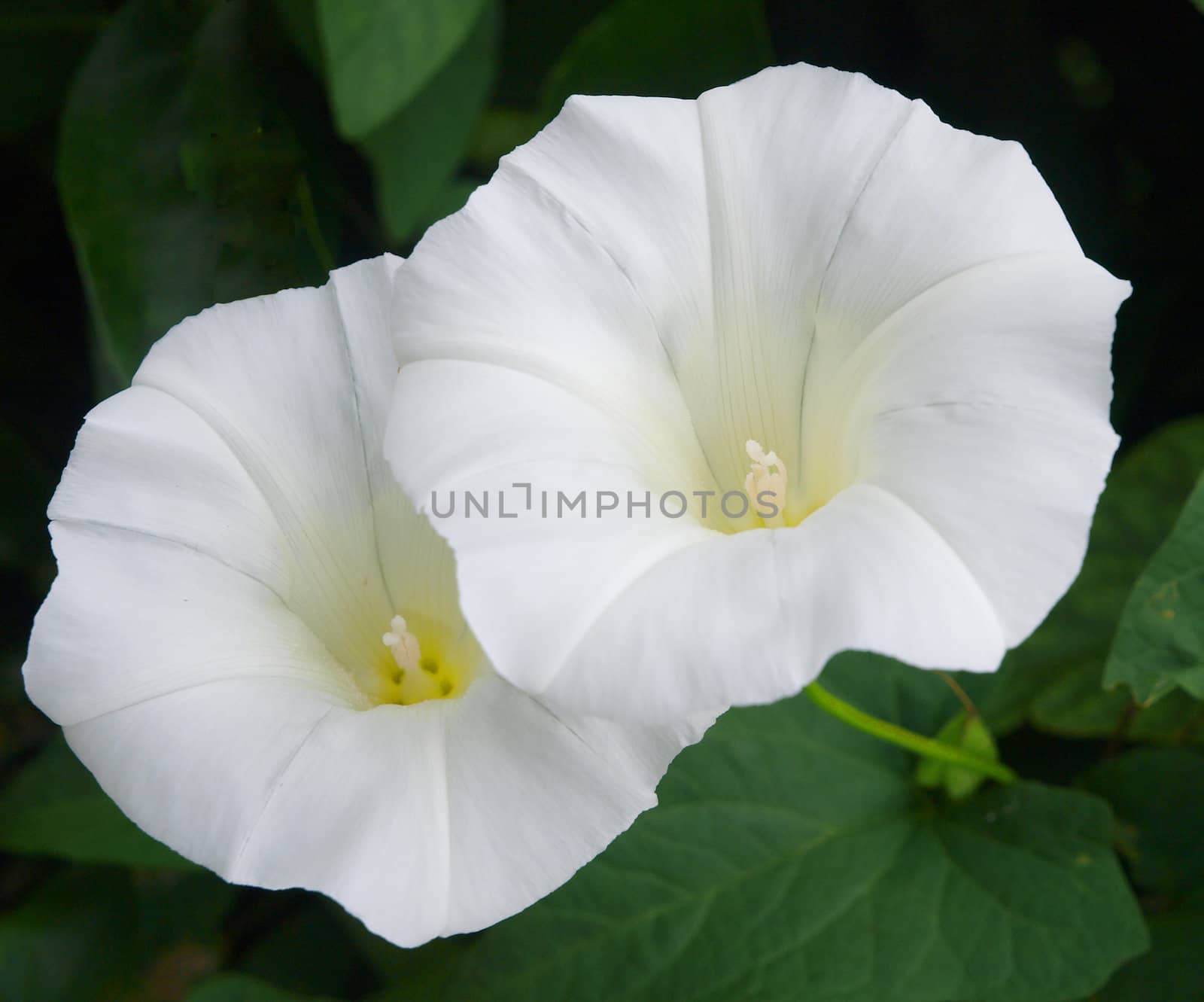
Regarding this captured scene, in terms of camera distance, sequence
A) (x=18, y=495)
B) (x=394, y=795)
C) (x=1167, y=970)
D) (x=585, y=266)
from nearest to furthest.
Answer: (x=394, y=795) < (x=585, y=266) < (x=1167, y=970) < (x=18, y=495)

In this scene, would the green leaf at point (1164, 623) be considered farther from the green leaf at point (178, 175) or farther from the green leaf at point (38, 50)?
the green leaf at point (38, 50)

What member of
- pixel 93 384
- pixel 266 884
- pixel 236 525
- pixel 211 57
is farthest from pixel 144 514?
pixel 93 384

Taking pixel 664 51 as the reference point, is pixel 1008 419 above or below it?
below

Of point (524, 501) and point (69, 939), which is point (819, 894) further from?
point (69, 939)

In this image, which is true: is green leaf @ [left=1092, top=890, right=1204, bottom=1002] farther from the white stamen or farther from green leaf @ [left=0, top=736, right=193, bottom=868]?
green leaf @ [left=0, top=736, right=193, bottom=868]

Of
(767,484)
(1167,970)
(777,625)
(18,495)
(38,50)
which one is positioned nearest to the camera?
(777,625)

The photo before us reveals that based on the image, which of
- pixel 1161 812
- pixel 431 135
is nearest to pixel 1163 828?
pixel 1161 812

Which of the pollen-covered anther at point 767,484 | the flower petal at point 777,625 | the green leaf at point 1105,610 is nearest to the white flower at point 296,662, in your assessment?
the flower petal at point 777,625
